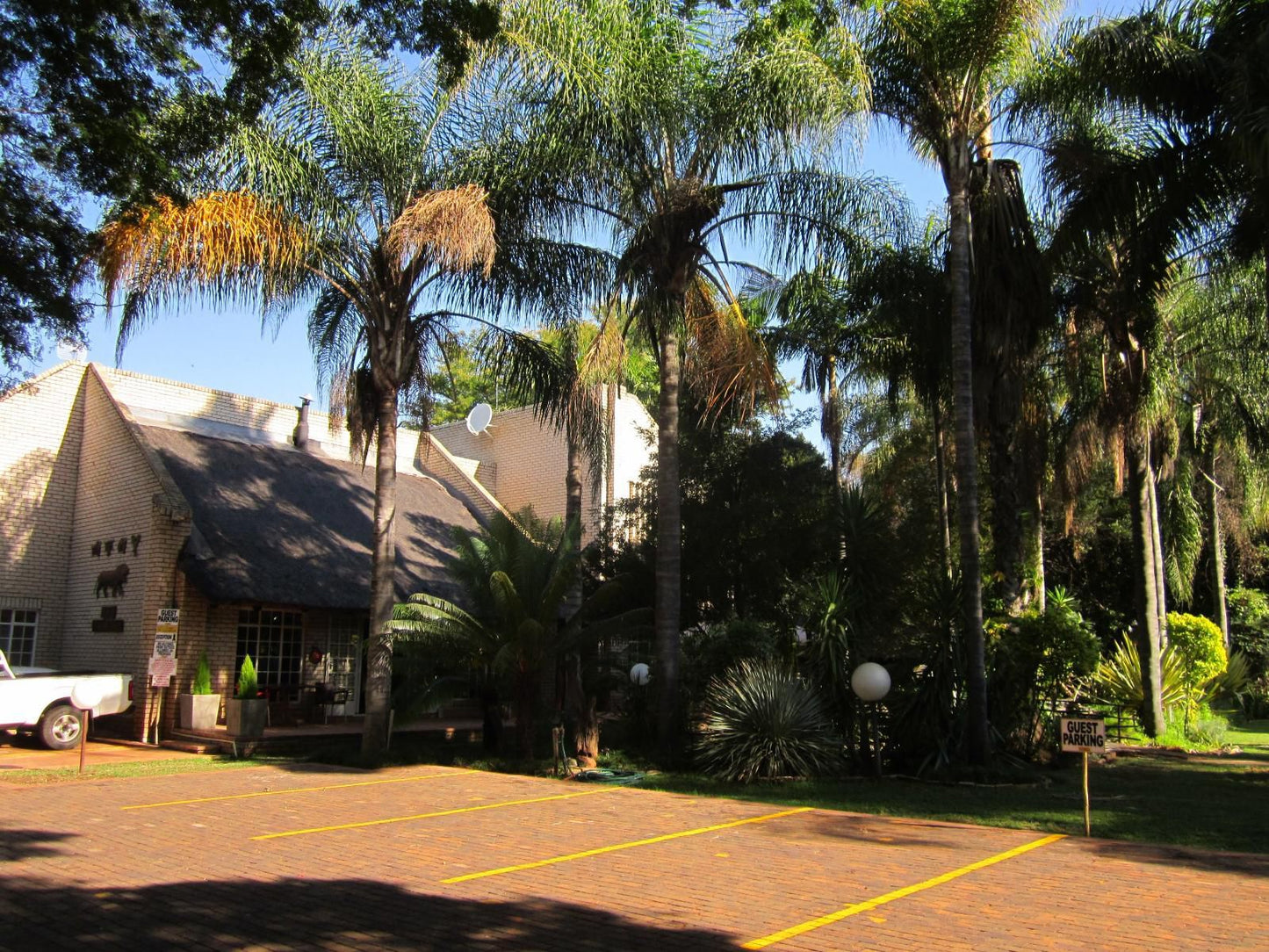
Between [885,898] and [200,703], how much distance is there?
46.5ft

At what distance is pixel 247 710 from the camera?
1700 cm

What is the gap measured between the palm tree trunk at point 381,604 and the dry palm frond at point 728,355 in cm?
513

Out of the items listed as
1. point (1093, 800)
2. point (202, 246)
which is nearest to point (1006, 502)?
point (1093, 800)

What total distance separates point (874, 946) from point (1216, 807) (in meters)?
7.77

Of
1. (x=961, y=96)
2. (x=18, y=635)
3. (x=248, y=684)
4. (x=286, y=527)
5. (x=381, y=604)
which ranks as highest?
(x=961, y=96)

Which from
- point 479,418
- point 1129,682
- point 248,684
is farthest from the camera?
point 479,418

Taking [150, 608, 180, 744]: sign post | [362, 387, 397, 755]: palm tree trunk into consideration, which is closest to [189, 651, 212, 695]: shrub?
[150, 608, 180, 744]: sign post

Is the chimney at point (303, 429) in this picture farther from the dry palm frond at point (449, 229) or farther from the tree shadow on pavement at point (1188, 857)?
the tree shadow on pavement at point (1188, 857)

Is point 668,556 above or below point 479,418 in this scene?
below

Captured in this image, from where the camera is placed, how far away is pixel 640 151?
16312mm

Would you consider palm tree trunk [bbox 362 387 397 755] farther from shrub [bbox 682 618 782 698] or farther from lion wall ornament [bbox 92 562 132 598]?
lion wall ornament [bbox 92 562 132 598]

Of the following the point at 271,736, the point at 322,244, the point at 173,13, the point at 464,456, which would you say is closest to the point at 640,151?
the point at 322,244

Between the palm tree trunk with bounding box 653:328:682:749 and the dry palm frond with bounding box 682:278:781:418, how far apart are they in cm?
52

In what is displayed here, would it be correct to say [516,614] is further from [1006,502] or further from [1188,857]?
[1188,857]
